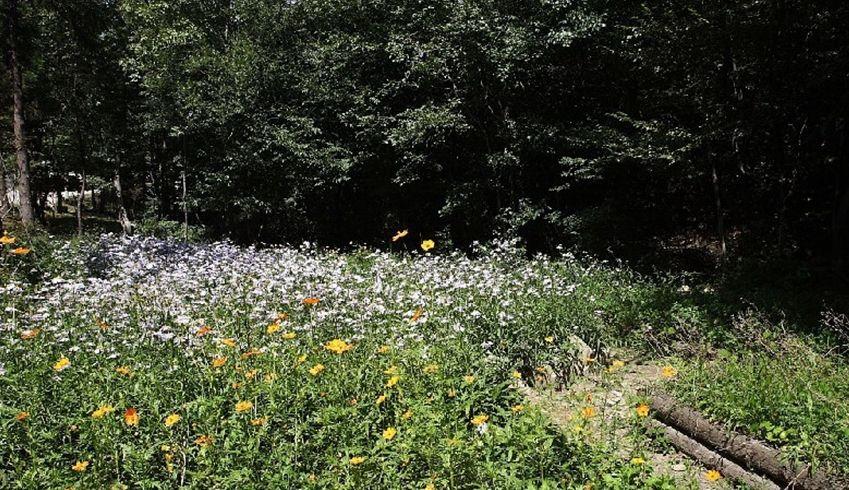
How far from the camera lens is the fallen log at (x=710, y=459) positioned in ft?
11.7

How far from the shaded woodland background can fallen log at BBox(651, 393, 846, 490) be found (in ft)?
19.8

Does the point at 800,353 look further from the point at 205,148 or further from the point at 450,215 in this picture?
the point at 205,148

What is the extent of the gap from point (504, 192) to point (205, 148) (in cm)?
1044

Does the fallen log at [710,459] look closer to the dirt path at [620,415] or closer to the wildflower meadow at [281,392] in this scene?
the dirt path at [620,415]

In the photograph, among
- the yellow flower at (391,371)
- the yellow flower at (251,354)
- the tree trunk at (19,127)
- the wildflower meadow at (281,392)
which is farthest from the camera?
the tree trunk at (19,127)

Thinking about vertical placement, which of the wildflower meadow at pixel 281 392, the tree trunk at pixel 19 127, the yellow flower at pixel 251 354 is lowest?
the wildflower meadow at pixel 281 392

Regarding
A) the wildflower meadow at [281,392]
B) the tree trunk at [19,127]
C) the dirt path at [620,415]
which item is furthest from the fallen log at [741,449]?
the tree trunk at [19,127]

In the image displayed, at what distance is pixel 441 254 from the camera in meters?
11.7

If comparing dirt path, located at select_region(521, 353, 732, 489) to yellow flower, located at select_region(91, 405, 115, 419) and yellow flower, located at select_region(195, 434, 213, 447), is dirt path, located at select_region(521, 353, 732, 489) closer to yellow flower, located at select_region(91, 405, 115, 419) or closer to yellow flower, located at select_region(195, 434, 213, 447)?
yellow flower, located at select_region(195, 434, 213, 447)

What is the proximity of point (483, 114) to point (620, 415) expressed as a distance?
10113mm

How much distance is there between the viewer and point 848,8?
24.9 ft

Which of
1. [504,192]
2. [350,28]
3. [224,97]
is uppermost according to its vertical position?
[350,28]

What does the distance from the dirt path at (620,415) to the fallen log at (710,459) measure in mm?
58

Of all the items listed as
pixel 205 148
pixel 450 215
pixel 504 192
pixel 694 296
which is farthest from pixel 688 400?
pixel 205 148
